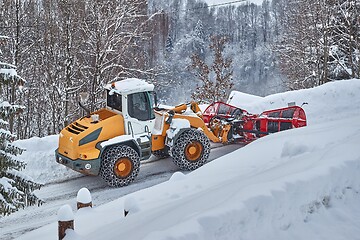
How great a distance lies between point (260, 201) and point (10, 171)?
3.86 metres

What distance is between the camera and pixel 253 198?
4.33 metres

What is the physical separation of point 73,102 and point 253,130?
14.6 metres

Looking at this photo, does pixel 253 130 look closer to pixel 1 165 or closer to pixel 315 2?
pixel 1 165

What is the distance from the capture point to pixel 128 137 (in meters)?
9.30

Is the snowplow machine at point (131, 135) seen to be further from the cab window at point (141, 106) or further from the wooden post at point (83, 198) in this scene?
the wooden post at point (83, 198)

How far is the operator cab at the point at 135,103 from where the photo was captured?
9.41 meters

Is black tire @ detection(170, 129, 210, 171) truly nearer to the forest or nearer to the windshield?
the windshield

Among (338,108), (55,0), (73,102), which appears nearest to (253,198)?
(338,108)

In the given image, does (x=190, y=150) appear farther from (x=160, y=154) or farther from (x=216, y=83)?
(x=216, y=83)

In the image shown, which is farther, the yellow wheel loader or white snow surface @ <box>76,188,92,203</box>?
the yellow wheel loader

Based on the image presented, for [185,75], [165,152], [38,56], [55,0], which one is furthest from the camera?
[185,75]

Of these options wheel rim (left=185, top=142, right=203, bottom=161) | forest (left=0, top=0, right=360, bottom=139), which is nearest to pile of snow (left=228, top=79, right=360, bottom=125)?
wheel rim (left=185, top=142, right=203, bottom=161)

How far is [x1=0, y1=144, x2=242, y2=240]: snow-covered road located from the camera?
24.2 ft

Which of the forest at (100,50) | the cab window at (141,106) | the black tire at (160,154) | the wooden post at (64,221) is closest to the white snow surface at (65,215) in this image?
the wooden post at (64,221)
